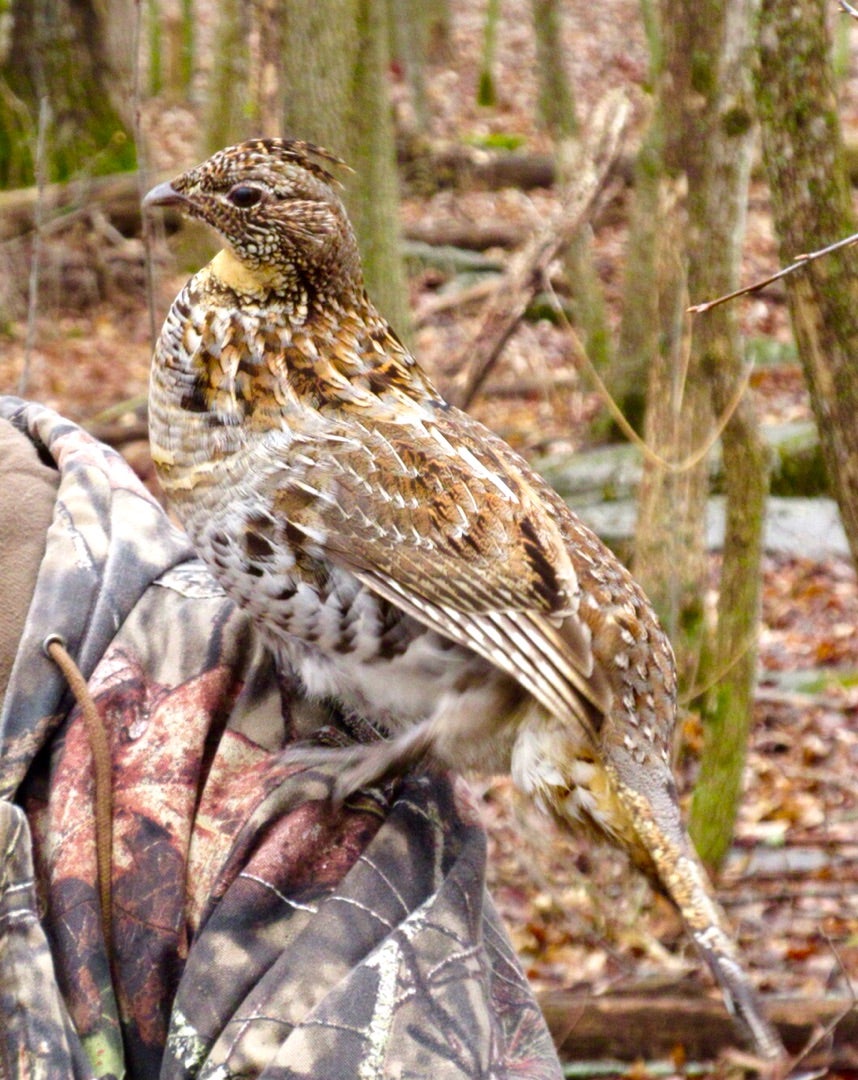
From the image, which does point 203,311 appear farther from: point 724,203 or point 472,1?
point 472,1

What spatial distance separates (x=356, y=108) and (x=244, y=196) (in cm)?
337

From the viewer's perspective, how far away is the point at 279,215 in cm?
238

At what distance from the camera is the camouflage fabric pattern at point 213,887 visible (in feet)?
6.13

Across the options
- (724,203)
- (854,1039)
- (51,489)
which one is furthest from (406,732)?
(724,203)

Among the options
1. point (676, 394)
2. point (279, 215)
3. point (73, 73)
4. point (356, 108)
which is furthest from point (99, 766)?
point (73, 73)

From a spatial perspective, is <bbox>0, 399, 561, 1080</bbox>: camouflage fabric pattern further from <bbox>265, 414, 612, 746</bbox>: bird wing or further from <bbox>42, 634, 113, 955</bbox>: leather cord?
<bbox>265, 414, 612, 746</bbox>: bird wing

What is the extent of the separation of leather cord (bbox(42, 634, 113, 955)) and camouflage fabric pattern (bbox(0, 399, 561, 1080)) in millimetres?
14

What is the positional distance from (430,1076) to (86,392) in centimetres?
843

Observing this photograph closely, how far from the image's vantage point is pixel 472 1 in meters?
21.0

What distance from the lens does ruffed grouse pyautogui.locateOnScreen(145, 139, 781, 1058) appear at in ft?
7.52

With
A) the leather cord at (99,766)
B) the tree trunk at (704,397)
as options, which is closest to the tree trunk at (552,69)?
the tree trunk at (704,397)

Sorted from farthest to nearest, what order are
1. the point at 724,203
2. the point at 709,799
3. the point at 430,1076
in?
the point at 709,799 → the point at 724,203 → the point at 430,1076

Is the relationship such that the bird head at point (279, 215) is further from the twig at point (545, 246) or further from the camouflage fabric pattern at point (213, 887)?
the twig at point (545, 246)

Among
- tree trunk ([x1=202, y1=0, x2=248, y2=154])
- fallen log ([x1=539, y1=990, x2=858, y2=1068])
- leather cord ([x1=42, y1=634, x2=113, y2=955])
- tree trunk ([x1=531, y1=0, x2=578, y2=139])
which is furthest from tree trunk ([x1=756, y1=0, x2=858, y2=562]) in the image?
tree trunk ([x1=202, y1=0, x2=248, y2=154])
